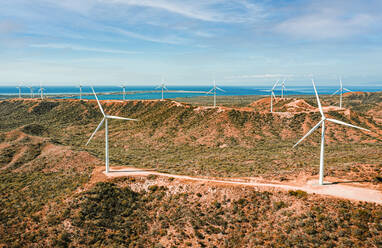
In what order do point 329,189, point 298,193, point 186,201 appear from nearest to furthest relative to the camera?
1. point 298,193
2. point 329,189
3. point 186,201

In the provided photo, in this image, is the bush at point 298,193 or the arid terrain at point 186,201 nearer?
the arid terrain at point 186,201

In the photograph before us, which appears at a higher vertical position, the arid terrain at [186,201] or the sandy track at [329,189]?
the sandy track at [329,189]

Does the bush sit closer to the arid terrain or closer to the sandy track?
the arid terrain

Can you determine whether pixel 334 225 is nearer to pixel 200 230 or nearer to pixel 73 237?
pixel 200 230

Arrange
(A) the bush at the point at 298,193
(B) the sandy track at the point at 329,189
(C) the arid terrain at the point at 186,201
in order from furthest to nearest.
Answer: (A) the bush at the point at 298,193
(B) the sandy track at the point at 329,189
(C) the arid terrain at the point at 186,201

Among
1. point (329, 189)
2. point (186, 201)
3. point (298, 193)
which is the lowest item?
point (186, 201)

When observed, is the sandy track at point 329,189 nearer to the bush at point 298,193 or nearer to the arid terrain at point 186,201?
the arid terrain at point 186,201

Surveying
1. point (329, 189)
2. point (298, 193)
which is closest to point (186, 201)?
point (298, 193)

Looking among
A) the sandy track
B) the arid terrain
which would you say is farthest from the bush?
the sandy track

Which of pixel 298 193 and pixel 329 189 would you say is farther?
pixel 329 189

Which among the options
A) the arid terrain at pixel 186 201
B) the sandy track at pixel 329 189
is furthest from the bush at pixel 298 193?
the sandy track at pixel 329 189

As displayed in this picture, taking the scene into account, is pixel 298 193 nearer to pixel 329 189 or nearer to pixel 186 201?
pixel 329 189
